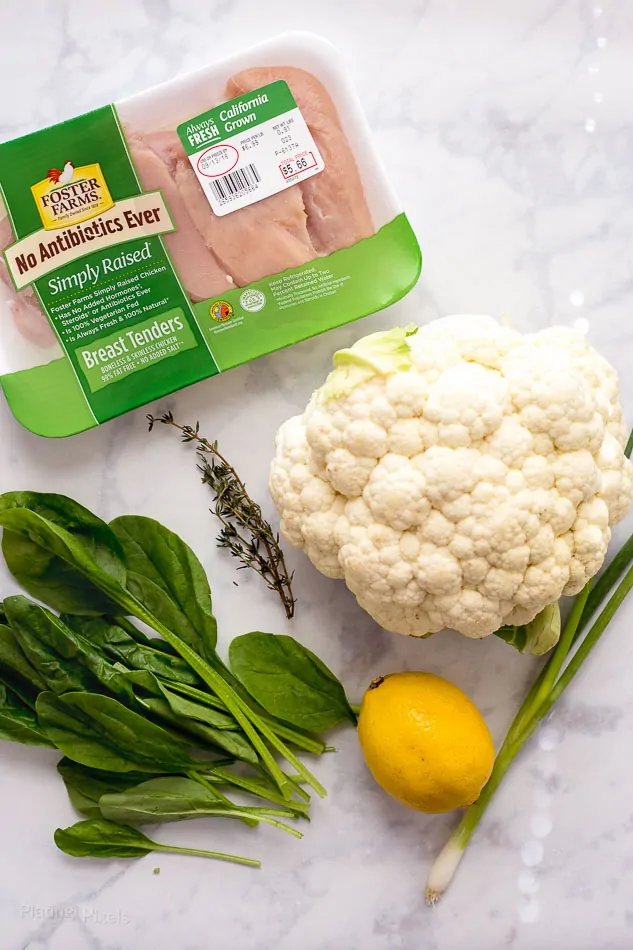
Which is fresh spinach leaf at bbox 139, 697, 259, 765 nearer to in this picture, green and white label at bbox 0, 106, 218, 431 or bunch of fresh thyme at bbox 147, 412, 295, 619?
bunch of fresh thyme at bbox 147, 412, 295, 619

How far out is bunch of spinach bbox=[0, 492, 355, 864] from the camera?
1.05 m

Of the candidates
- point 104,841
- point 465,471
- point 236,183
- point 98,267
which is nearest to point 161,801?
point 104,841

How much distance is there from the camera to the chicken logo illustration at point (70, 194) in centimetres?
103

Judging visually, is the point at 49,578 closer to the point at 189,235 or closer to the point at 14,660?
the point at 14,660

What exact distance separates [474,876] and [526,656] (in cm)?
33

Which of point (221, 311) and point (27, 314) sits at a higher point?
point (27, 314)

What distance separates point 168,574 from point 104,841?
38cm

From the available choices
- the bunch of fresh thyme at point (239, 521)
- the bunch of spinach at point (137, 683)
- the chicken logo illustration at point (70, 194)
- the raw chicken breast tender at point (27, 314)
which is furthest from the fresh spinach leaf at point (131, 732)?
the chicken logo illustration at point (70, 194)

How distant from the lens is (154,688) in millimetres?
1050

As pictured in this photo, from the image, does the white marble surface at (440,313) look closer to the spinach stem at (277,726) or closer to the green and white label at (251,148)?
the spinach stem at (277,726)

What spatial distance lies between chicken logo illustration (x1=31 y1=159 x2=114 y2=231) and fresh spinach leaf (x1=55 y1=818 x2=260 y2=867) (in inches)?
32.7

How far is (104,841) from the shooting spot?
108 centimetres

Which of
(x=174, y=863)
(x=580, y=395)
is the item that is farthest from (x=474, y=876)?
(x=580, y=395)

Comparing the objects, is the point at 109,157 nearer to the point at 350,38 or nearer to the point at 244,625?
the point at 350,38
